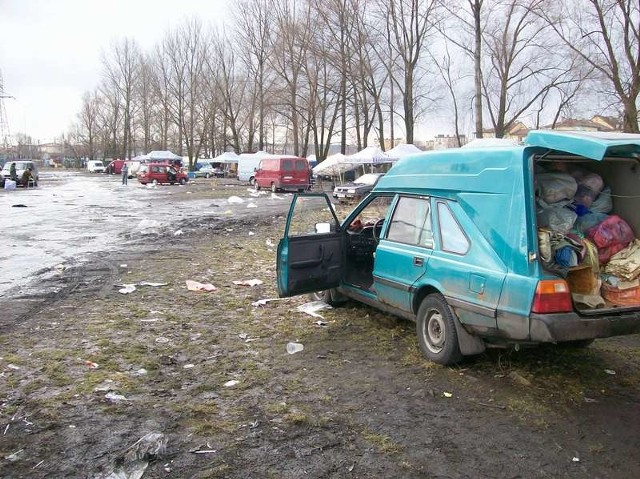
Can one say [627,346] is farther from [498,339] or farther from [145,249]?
[145,249]

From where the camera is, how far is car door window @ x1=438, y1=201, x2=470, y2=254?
4.44m

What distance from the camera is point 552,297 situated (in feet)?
12.5

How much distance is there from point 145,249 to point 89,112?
91.2 m

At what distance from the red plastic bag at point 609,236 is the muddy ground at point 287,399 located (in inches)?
41.7

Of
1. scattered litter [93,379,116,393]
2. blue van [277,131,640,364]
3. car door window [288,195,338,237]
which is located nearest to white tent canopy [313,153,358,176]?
car door window [288,195,338,237]

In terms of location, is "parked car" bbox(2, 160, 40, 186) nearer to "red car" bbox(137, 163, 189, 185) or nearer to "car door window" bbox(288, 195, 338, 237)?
"red car" bbox(137, 163, 189, 185)

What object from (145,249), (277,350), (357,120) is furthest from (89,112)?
(277,350)

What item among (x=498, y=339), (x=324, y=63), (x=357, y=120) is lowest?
(x=498, y=339)

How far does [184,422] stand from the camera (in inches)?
145

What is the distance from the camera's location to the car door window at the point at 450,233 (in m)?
4.44

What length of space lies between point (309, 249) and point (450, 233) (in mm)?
1733

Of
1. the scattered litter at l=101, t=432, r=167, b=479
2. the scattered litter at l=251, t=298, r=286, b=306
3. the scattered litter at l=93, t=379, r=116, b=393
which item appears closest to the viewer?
the scattered litter at l=101, t=432, r=167, b=479

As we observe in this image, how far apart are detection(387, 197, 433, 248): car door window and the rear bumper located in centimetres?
130

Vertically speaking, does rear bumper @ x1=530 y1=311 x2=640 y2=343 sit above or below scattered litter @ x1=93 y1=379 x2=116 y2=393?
above
